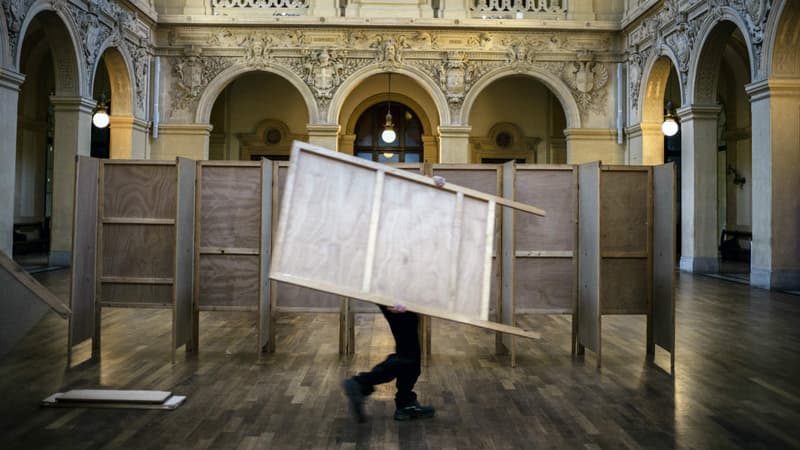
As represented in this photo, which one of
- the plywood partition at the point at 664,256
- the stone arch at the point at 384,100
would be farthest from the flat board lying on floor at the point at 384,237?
the stone arch at the point at 384,100

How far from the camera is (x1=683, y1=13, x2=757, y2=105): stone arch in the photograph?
40.3 ft

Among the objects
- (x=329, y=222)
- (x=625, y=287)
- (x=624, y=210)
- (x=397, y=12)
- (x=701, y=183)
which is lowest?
(x=625, y=287)

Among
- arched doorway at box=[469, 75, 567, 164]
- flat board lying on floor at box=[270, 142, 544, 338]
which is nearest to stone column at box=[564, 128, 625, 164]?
arched doorway at box=[469, 75, 567, 164]

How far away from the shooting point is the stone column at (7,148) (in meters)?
10.4

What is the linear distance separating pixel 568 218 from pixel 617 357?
4.40 ft

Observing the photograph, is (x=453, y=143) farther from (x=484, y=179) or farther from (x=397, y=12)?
(x=484, y=179)

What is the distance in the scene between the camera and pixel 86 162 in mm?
5598

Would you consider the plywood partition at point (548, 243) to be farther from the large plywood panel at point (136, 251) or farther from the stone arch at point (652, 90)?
the stone arch at point (652, 90)

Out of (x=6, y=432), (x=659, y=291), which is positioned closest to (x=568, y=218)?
(x=659, y=291)

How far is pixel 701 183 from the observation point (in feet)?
44.1

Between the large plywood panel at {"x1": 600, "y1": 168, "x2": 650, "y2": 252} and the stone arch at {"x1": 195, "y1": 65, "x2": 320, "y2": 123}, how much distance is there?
11.5m

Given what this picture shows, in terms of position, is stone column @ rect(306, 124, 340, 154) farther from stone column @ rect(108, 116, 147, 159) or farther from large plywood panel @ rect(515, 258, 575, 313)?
large plywood panel @ rect(515, 258, 575, 313)

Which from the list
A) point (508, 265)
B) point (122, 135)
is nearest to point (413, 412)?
point (508, 265)

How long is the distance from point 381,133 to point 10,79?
37.3ft
